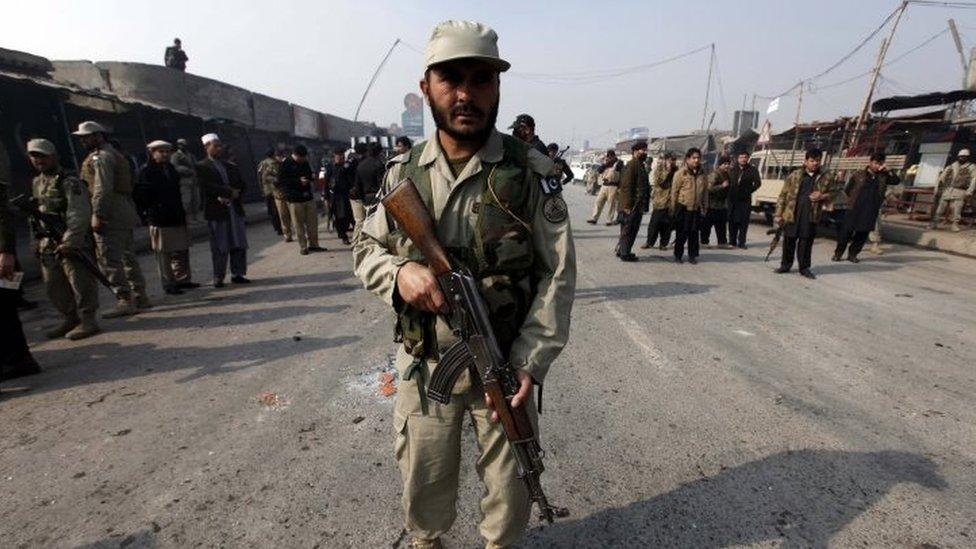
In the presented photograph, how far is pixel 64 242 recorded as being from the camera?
3.93 metres

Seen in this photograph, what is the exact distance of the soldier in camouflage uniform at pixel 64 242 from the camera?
3947mm

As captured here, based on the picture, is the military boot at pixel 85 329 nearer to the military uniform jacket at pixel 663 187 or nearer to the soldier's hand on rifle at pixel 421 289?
the soldier's hand on rifle at pixel 421 289

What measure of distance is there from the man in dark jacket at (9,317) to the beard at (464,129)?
11.6ft

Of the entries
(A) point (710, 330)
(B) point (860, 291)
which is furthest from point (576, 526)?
(B) point (860, 291)

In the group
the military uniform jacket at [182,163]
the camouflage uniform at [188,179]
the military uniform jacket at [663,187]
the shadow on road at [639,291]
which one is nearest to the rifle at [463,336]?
the shadow on road at [639,291]

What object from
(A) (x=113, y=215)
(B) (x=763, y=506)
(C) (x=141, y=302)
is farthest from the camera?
(C) (x=141, y=302)

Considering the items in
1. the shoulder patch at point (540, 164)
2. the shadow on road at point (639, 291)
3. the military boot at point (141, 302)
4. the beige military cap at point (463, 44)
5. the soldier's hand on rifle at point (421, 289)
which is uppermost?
the beige military cap at point (463, 44)

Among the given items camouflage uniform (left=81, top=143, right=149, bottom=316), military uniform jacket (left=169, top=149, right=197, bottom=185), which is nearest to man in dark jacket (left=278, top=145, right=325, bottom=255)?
military uniform jacket (left=169, top=149, right=197, bottom=185)

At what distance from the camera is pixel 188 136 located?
1311 cm

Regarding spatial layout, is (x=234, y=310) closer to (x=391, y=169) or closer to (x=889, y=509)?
(x=391, y=169)

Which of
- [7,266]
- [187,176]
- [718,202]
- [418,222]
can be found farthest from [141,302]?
[718,202]

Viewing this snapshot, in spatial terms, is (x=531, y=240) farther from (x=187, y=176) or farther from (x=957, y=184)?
(x=957, y=184)

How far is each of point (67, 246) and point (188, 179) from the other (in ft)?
23.3

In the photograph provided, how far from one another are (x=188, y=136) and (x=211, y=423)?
13.1 m
